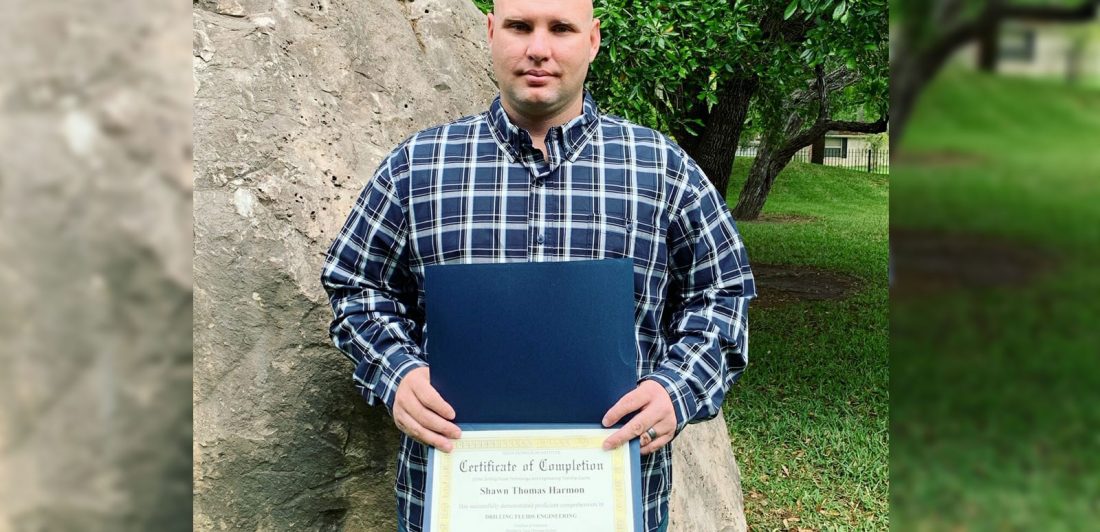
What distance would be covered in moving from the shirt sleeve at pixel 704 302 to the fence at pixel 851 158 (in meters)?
16.9

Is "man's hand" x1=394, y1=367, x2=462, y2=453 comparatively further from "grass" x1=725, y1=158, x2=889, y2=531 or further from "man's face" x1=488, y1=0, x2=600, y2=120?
"grass" x1=725, y1=158, x2=889, y2=531

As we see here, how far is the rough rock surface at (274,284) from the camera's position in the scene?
101 inches

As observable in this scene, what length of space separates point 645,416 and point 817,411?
5159mm

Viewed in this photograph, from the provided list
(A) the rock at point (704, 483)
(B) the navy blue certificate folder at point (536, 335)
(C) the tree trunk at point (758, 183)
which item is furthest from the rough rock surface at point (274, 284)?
(C) the tree trunk at point (758, 183)

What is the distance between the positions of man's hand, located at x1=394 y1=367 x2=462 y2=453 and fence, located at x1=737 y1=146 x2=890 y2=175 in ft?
57.0

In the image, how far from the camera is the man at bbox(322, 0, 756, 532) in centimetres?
208

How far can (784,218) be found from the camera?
16.4 meters

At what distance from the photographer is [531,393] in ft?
6.07

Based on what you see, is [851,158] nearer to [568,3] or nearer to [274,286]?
[274,286]
